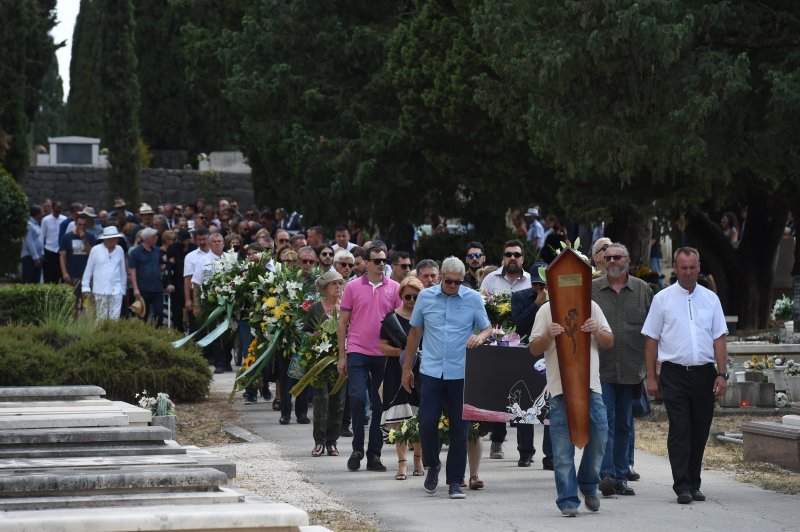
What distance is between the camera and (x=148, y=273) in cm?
2272

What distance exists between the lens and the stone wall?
51.7 metres

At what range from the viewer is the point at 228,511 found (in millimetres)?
8023

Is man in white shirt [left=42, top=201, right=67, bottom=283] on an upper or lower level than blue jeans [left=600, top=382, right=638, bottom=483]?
upper

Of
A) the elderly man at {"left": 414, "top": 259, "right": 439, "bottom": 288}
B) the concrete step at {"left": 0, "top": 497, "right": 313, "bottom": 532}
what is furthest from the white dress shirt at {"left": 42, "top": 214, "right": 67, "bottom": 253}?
the concrete step at {"left": 0, "top": 497, "right": 313, "bottom": 532}

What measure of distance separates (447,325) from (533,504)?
4.89 feet

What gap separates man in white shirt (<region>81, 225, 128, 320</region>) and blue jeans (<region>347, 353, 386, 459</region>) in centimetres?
879

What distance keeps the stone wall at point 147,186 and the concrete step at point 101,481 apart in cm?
4312

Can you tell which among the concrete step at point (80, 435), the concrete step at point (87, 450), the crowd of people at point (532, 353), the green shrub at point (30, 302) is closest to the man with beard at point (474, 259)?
the crowd of people at point (532, 353)

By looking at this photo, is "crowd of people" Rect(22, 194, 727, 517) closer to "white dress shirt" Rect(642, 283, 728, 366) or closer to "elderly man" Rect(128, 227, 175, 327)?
"white dress shirt" Rect(642, 283, 728, 366)

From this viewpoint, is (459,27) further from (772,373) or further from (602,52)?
(772,373)

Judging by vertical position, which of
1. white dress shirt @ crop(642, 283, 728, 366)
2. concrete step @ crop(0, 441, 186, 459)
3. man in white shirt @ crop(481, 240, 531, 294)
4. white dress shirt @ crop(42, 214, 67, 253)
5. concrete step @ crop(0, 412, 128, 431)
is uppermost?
white dress shirt @ crop(42, 214, 67, 253)

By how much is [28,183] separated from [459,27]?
26581 mm

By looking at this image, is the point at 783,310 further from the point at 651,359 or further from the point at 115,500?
the point at 115,500

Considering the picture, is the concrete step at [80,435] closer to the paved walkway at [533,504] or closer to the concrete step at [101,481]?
the concrete step at [101,481]
